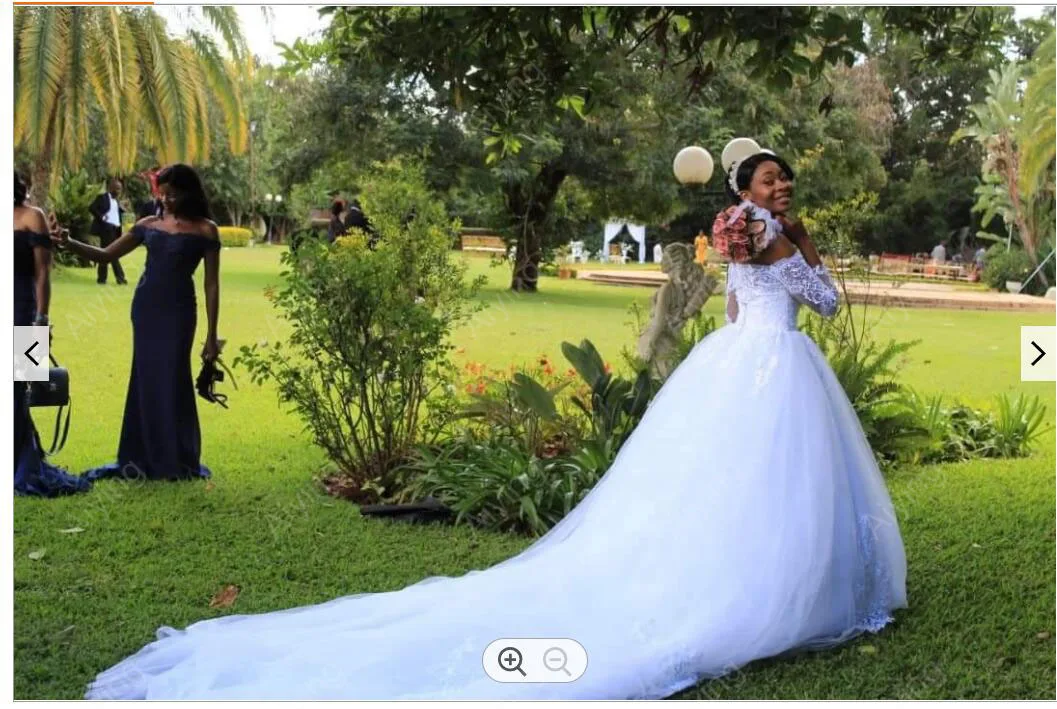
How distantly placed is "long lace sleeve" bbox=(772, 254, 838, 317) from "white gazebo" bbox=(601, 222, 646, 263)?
11.3 meters

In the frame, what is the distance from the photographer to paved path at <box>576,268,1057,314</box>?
1222 centimetres

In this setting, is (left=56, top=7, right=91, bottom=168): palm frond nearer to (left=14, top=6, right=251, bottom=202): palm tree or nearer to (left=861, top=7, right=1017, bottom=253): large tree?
(left=14, top=6, right=251, bottom=202): palm tree

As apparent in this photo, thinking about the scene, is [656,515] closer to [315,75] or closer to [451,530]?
[451,530]

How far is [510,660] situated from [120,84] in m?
2.39

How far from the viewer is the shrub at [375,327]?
486 cm

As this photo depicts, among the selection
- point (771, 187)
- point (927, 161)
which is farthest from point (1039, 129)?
point (927, 161)

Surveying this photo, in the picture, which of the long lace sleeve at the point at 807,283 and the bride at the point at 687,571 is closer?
the bride at the point at 687,571

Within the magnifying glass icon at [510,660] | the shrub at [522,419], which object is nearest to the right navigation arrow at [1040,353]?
the magnifying glass icon at [510,660]

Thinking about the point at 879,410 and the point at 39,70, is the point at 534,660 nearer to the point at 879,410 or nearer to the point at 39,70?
the point at 39,70

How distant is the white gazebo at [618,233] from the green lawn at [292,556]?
26.8 ft

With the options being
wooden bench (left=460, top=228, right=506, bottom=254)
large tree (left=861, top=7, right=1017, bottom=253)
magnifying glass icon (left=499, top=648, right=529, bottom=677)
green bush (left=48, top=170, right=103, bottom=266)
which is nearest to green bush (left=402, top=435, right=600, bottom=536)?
magnifying glass icon (left=499, top=648, right=529, bottom=677)

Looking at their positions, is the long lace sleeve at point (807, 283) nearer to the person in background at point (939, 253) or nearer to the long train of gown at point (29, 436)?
the long train of gown at point (29, 436)

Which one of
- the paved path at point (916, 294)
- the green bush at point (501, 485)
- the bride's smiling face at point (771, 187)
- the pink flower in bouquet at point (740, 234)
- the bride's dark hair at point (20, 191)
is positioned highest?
the bride's smiling face at point (771, 187)

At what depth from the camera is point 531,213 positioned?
13656 mm
